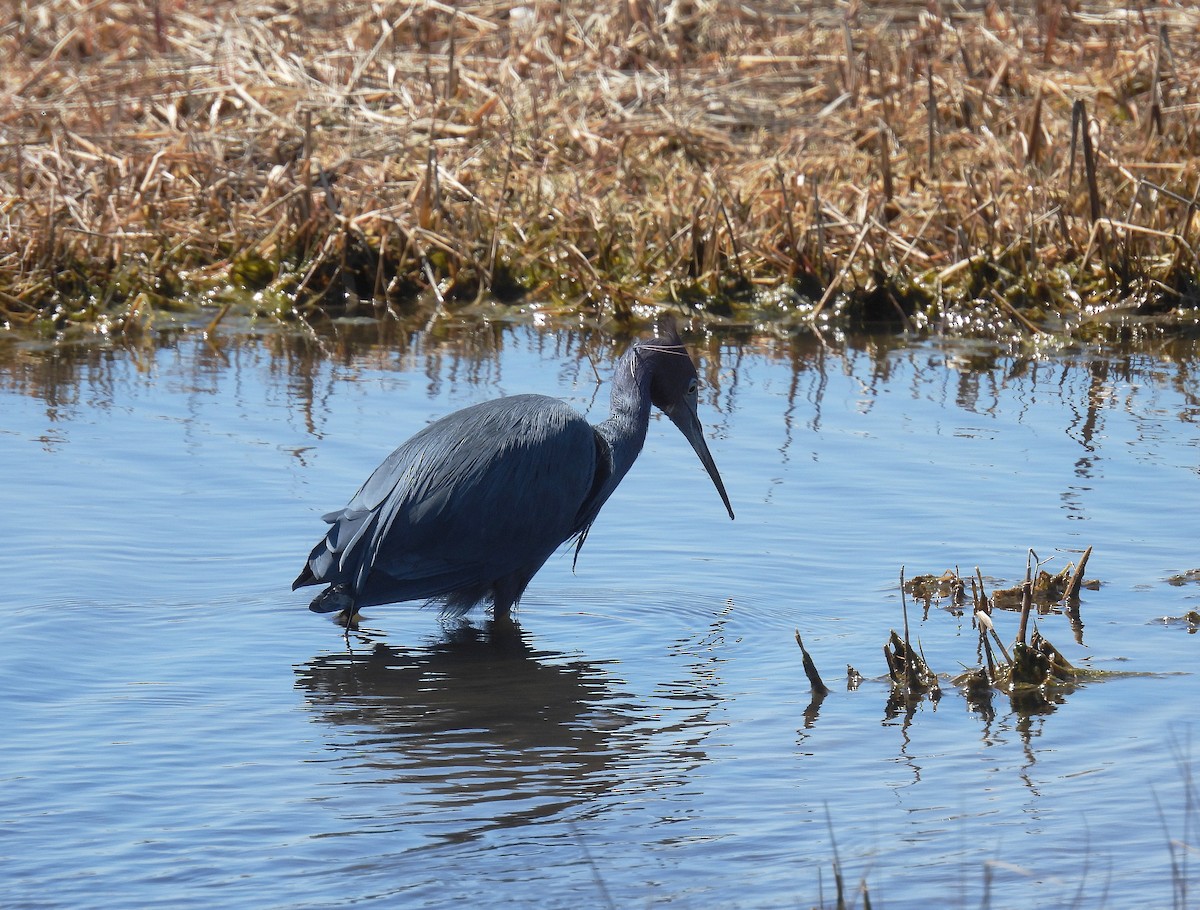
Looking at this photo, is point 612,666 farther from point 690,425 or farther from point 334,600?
point 690,425

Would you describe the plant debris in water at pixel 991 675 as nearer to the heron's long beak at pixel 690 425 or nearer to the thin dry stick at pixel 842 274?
the heron's long beak at pixel 690 425

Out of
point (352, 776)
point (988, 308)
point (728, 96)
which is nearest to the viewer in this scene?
point (352, 776)

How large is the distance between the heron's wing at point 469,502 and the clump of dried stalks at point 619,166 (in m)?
3.96

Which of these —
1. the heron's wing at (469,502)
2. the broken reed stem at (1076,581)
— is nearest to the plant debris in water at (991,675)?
the broken reed stem at (1076,581)

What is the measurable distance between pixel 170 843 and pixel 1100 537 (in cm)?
359

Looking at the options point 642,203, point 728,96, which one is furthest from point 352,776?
point 728,96

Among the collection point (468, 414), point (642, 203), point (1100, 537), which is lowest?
point (1100, 537)

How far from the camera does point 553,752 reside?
440 centimetres

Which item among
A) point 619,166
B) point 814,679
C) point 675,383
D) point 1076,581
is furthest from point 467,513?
point 619,166

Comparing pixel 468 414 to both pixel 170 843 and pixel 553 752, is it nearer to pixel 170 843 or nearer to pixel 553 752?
pixel 553 752

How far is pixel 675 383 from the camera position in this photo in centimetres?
631

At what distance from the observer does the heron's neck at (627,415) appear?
594 cm

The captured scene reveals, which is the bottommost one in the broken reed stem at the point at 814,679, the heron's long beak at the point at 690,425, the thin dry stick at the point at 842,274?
the broken reed stem at the point at 814,679

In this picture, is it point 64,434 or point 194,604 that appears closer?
point 194,604
